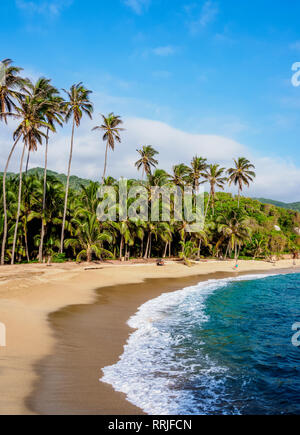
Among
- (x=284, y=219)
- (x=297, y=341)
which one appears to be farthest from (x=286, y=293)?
(x=284, y=219)

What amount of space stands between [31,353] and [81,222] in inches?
975

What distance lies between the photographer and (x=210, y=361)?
9.85 metres

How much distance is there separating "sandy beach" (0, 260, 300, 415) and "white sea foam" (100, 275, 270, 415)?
47 centimetres

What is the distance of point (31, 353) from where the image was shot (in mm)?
9211

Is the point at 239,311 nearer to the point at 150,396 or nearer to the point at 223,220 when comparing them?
the point at 150,396

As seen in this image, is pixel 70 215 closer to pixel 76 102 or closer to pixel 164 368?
pixel 76 102

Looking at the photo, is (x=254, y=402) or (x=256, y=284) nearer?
(x=254, y=402)

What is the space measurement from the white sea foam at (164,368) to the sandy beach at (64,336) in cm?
47

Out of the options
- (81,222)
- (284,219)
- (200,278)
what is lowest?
(200,278)

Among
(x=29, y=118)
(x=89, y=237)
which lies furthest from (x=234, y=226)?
(x=29, y=118)

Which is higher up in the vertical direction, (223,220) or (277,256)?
(223,220)

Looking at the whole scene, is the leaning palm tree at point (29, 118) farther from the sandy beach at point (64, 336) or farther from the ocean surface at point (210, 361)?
the ocean surface at point (210, 361)

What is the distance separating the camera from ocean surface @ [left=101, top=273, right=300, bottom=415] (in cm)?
731

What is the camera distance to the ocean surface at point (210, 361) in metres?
7.31
